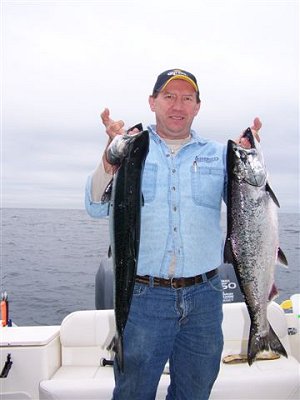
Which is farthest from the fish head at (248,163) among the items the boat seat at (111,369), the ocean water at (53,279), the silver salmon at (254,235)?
the ocean water at (53,279)

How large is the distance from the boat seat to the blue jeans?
1564 millimetres

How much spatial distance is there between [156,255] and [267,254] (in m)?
0.96

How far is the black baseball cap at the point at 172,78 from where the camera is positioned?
3.97 m

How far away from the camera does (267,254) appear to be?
148 inches

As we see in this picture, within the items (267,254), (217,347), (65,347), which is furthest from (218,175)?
(65,347)

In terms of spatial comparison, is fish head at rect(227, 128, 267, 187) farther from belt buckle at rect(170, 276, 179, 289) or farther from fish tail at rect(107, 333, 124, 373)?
fish tail at rect(107, 333, 124, 373)

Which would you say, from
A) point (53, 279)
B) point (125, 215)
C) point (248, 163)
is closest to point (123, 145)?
point (125, 215)

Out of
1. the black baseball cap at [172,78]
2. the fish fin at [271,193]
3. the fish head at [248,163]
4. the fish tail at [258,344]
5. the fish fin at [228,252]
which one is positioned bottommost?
the fish tail at [258,344]

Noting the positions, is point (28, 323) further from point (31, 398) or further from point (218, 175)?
point (218, 175)

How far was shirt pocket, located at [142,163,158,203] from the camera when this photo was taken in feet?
12.7

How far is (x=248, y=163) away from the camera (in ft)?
12.3

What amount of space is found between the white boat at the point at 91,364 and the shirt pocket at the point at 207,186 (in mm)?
2668

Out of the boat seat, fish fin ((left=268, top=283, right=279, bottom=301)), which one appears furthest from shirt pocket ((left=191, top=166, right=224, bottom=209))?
the boat seat

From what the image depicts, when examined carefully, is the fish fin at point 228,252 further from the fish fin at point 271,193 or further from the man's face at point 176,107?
the man's face at point 176,107
